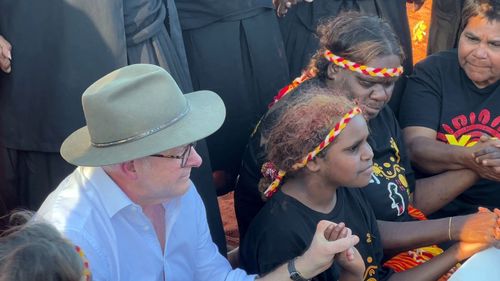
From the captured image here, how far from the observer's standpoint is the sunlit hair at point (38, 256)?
1.57m

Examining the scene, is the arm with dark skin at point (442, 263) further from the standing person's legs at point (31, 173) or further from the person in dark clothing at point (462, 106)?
the standing person's legs at point (31, 173)

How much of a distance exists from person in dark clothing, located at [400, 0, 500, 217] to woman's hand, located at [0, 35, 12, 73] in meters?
1.72

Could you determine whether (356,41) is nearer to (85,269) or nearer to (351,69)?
(351,69)

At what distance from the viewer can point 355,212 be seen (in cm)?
273

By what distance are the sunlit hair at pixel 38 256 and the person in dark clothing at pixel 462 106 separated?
1.95 m

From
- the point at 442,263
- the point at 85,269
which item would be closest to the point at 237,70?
the point at 442,263

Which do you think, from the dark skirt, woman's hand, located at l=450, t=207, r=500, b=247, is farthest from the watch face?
the dark skirt

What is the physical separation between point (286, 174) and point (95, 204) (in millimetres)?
747

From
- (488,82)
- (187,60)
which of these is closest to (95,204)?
(187,60)

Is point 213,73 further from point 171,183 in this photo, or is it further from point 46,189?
point 171,183

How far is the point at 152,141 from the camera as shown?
2086 millimetres

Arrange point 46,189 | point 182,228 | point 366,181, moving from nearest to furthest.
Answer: point 182,228, point 366,181, point 46,189

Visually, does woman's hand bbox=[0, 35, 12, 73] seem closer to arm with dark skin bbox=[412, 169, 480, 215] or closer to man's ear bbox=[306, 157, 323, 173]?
man's ear bbox=[306, 157, 323, 173]

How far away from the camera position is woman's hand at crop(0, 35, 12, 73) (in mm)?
2662
